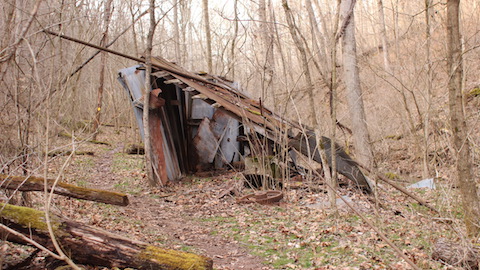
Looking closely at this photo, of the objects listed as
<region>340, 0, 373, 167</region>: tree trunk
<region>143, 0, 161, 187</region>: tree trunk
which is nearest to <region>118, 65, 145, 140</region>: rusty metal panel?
<region>143, 0, 161, 187</region>: tree trunk

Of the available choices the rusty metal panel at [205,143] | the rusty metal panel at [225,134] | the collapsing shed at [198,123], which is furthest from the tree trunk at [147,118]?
the rusty metal panel at [225,134]

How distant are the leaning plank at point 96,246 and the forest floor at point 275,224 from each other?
1.32 meters

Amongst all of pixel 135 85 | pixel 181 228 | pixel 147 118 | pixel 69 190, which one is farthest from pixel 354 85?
pixel 69 190

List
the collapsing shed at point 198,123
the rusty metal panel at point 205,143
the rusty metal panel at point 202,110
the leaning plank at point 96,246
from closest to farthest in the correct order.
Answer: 1. the leaning plank at point 96,246
2. the collapsing shed at point 198,123
3. the rusty metal panel at point 205,143
4. the rusty metal panel at point 202,110

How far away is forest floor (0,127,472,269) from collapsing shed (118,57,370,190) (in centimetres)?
90

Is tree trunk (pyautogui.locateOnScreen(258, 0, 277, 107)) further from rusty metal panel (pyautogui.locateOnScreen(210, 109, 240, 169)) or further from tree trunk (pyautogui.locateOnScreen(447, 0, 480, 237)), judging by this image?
tree trunk (pyautogui.locateOnScreen(447, 0, 480, 237))

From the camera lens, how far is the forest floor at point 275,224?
466 centimetres

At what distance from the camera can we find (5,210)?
11.9ft

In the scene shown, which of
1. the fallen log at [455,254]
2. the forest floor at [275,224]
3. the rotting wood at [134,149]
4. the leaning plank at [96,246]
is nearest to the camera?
the leaning plank at [96,246]

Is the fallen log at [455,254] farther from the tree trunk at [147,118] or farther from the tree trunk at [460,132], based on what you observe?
the tree trunk at [147,118]

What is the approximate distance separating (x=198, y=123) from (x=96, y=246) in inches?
308

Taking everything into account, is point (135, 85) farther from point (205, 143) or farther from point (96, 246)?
point (96, 246)

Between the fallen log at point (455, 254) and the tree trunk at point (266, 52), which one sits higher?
the tree trunk at point (266, 52)

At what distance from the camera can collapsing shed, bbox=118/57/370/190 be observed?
324 inches
